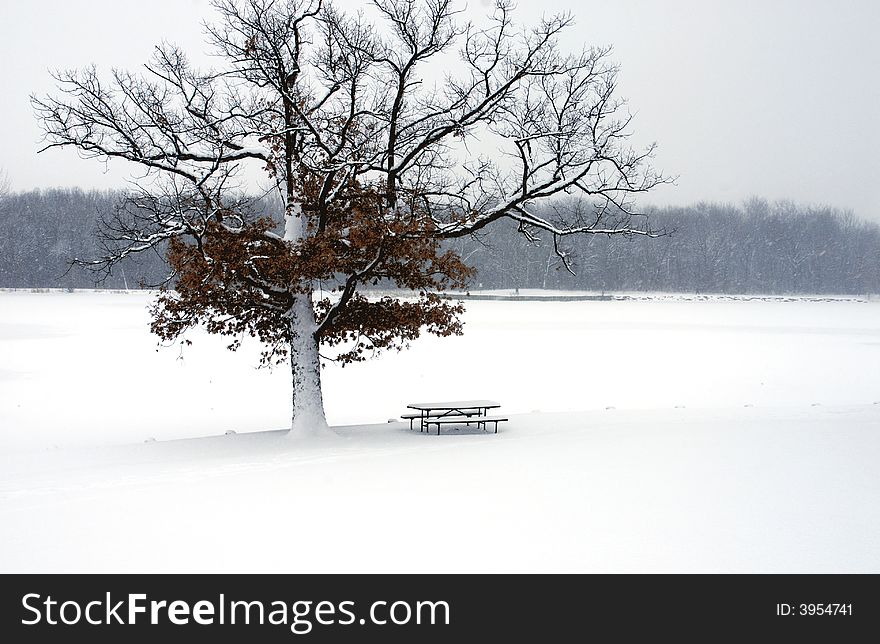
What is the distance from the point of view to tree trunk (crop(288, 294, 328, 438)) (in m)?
14.7

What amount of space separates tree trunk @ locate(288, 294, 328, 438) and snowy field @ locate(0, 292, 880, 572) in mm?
594

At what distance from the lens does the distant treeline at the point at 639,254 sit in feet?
332

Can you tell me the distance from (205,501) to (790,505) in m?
6.43

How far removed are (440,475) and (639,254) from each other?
4399 inches

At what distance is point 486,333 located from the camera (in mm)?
38875

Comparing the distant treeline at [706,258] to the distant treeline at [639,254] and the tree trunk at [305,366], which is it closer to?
the distant treeline at [639,254]

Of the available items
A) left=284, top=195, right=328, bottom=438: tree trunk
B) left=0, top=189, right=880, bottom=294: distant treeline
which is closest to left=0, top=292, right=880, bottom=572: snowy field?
left=284, top=195, right=328, bottom=438: tree trunk

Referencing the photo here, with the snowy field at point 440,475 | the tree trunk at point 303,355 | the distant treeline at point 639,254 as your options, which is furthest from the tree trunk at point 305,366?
the distant treeline at point 639,254

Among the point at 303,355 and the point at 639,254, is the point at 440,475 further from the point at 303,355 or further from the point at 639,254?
the point at 639,254

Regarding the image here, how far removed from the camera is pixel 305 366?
14.9 meters

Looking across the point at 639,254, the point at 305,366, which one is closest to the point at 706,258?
the point at 639,254

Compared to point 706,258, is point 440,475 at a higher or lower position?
lower

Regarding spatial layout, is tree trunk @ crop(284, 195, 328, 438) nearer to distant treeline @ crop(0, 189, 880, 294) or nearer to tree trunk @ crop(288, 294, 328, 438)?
tree trunk @ crop(288, 294, 328, 438)
